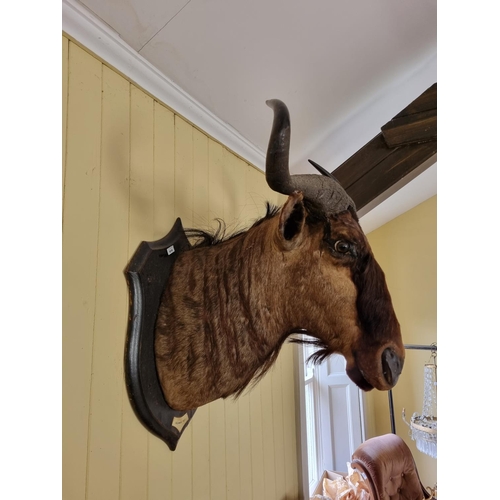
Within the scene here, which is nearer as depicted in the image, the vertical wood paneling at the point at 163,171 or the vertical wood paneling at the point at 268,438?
the vertical wood paneling at the point at 163,171

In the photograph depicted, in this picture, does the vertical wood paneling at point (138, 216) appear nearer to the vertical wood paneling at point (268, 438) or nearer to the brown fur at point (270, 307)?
the brown fur at point (270, 307)

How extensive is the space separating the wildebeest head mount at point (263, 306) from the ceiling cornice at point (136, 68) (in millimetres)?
406

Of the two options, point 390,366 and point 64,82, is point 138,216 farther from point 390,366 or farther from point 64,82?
point 390,366

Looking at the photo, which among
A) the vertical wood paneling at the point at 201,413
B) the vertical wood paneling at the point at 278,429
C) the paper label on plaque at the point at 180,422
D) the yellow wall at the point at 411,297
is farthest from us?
the yellow wall at the point at 411,297

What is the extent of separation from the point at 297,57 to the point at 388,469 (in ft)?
6.64

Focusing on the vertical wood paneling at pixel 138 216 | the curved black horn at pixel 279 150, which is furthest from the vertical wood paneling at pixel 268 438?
the curved black horn at pixel 279 150

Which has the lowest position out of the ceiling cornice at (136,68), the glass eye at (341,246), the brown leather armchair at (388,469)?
the brown leather armchair at (388,469)

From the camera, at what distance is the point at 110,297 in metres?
0.77

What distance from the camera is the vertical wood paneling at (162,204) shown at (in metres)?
0.85

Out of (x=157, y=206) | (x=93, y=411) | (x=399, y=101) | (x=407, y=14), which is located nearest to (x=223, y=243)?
(x=157, y=206)

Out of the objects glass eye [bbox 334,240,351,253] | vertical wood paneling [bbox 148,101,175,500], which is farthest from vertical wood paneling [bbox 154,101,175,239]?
glass eye [bbox 334,240,351,253]

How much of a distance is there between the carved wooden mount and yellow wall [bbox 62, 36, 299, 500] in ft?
0.06

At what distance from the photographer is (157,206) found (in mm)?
927
